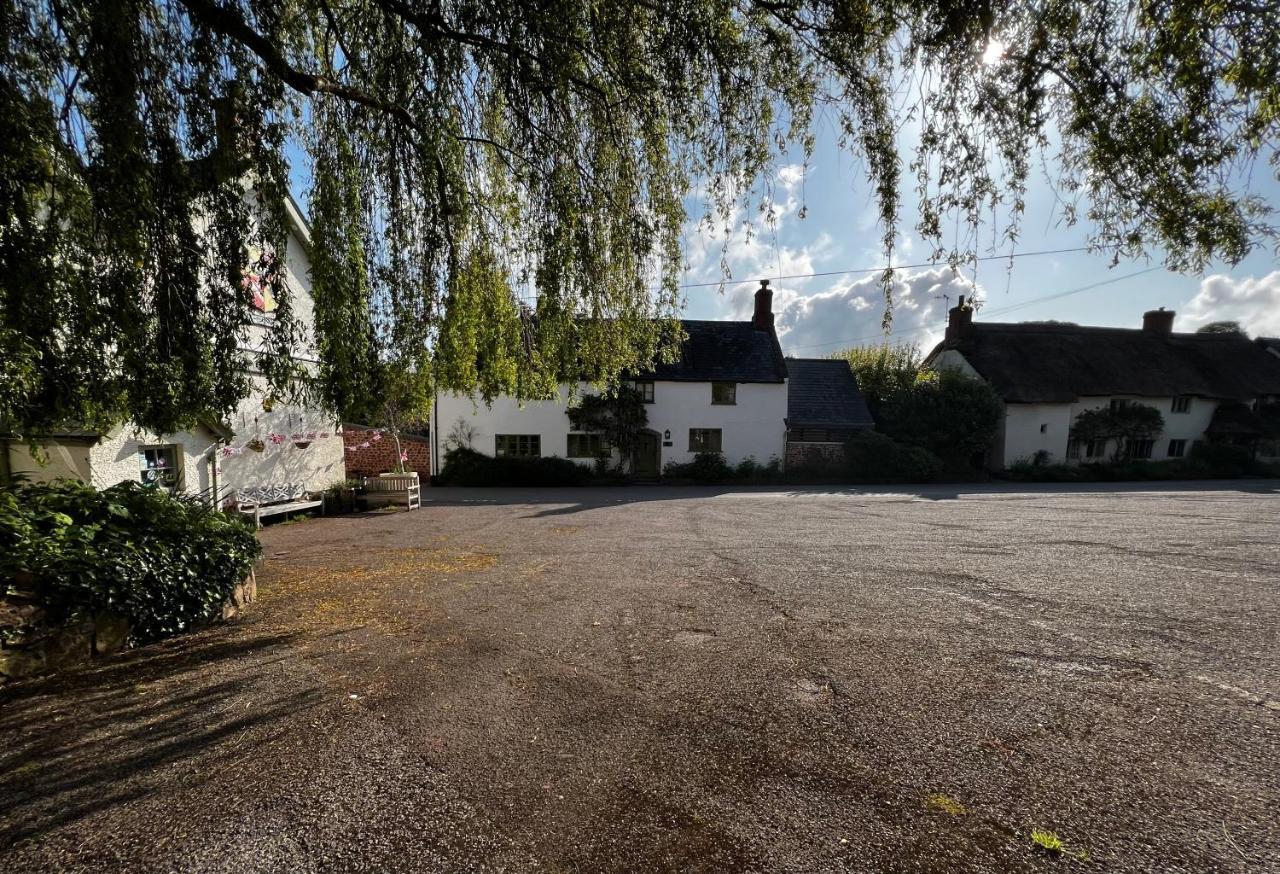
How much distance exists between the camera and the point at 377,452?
20.7m

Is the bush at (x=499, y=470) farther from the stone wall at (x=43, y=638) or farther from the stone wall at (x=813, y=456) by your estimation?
the stone wall at (x=43, y=638)

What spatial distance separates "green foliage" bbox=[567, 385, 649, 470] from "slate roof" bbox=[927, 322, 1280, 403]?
19249mm

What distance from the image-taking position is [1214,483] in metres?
23.1

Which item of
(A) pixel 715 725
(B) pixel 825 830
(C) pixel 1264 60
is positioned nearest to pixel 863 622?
(A) pixel 715 725

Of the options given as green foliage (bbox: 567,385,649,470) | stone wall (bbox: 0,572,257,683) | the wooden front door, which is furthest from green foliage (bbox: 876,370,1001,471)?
stone wall (bbox: 0,572,257,683)

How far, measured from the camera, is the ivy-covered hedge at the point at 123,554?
4031mm

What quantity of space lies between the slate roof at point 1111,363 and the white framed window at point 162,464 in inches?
1270

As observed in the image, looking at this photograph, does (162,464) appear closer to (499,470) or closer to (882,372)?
(499,470)

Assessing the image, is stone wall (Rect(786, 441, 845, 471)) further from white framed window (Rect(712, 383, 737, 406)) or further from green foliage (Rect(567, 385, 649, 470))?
green foliage (Rect(567, 385, 649, 470))

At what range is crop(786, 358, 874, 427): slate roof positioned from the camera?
25.1 meters

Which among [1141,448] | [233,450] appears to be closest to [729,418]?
[233,450]

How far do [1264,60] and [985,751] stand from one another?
4.18 meters

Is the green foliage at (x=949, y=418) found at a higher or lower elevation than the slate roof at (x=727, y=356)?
lower

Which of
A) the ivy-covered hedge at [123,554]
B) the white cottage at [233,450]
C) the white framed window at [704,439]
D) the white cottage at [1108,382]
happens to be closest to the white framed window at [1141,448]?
the white cottage at [1108,382]
